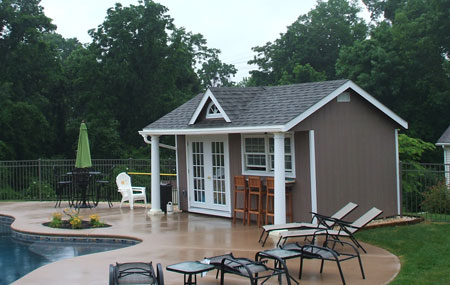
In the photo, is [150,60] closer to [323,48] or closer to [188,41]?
[188,41]

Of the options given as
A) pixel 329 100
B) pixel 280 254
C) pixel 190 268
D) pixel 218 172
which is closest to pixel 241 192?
pixel 218 172

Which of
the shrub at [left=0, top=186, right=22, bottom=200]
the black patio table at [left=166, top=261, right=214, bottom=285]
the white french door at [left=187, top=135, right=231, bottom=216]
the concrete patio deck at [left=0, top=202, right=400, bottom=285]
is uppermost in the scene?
the white french door at [left=187, top=135, right=231, bottom=216]

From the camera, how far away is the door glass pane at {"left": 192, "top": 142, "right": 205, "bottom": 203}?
16.7 metres

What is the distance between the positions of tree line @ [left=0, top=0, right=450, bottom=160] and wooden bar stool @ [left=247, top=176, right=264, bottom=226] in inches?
801

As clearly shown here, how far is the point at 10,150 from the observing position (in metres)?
32.0

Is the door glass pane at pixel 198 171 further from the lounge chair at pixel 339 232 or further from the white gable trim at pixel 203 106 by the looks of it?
the lounge chair at pixel 339 232

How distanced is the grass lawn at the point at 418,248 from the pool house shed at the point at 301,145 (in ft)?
4.29

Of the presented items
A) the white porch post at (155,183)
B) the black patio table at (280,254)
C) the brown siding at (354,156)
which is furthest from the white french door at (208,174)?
the black patio table at (280,254)

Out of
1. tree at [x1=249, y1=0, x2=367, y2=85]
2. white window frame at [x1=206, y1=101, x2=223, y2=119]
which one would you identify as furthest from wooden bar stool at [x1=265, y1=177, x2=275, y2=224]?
tree at [x1=249, y1=0, x2=367, y2=85]

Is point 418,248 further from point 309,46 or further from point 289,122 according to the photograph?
point 309,46

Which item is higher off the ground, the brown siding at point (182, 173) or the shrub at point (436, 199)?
the brown siding at point (182, 173)

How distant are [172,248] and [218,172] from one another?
454 centimetres

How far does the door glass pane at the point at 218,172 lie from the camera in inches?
628

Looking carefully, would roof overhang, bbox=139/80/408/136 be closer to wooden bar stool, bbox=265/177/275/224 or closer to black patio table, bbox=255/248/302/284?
wooden bar stool, bbox=265/177/275/224
